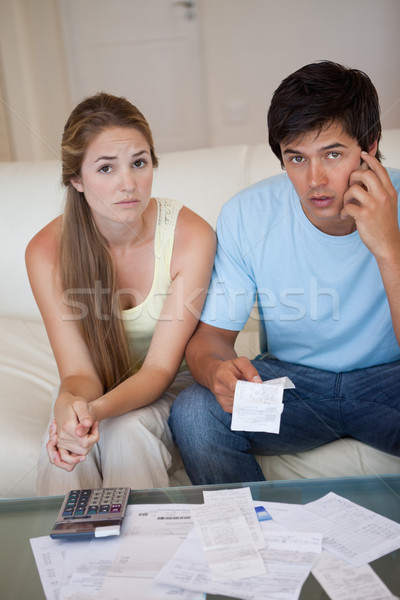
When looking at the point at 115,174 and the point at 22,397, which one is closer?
the point at 115,174

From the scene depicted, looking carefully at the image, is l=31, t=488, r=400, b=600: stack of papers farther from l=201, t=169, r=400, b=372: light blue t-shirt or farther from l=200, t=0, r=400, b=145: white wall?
l=200, t=0, r=400, b=145: white wall

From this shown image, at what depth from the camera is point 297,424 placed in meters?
1.23

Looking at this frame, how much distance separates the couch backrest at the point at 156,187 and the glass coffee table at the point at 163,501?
32.0 inches

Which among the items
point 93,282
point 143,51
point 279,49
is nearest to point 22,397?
point 93,282

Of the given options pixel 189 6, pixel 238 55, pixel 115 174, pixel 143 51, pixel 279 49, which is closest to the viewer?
pixel 115 174

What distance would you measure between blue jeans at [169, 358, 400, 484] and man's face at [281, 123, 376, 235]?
354mm

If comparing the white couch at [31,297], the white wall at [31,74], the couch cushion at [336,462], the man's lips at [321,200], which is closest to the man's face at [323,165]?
the man's lips at [321,200]

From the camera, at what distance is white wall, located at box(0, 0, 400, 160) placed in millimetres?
1605

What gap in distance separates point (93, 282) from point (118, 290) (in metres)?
0.06

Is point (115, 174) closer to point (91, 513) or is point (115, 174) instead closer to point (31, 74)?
Answer: point (91, 513)

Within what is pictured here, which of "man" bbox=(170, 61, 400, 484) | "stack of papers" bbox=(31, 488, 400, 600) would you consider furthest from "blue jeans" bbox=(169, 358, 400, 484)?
"stack of papers" bbox=(31, 488, 400, 600)

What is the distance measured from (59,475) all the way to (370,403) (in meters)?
0.63

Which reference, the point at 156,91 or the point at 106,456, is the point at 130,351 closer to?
the point at 106,456

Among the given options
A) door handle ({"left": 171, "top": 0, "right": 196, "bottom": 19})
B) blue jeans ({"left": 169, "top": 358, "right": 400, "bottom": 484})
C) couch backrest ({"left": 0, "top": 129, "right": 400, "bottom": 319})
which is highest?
door handle ({"left": 171, "top": 0, "right": 196, "bottom": 19})
